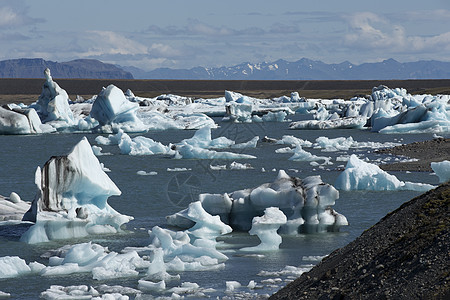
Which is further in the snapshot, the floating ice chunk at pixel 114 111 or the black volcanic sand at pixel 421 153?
the floating ice chunk at pixel 114 111

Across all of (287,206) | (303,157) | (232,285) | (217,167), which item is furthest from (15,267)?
(303,157)

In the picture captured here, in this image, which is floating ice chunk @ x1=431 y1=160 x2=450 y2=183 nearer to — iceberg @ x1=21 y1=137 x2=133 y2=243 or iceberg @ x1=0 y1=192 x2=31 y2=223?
iceberg @ x1=21 y1=137 x2=133 y2=243

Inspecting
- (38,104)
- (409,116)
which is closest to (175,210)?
(409,116)

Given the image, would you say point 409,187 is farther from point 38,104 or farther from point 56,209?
Answer: point 38,104

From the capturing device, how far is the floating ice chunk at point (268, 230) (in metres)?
A: 9.58

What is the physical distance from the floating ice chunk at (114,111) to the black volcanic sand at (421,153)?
12.3m

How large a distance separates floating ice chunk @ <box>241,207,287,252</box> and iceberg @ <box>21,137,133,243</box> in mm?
2349

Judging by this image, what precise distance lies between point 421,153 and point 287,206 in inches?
482

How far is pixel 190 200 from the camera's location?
47.0 ft

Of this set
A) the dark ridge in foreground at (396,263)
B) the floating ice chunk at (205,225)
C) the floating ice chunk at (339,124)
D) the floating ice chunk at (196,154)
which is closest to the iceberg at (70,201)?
the floating ice chunk at (205,225)

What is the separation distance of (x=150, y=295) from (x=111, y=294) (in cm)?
41

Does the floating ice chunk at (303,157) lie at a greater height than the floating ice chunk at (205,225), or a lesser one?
lesser

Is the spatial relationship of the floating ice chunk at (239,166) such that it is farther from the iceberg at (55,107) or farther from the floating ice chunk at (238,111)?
the floating ice chunk at (238,111)

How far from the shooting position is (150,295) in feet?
24.4
